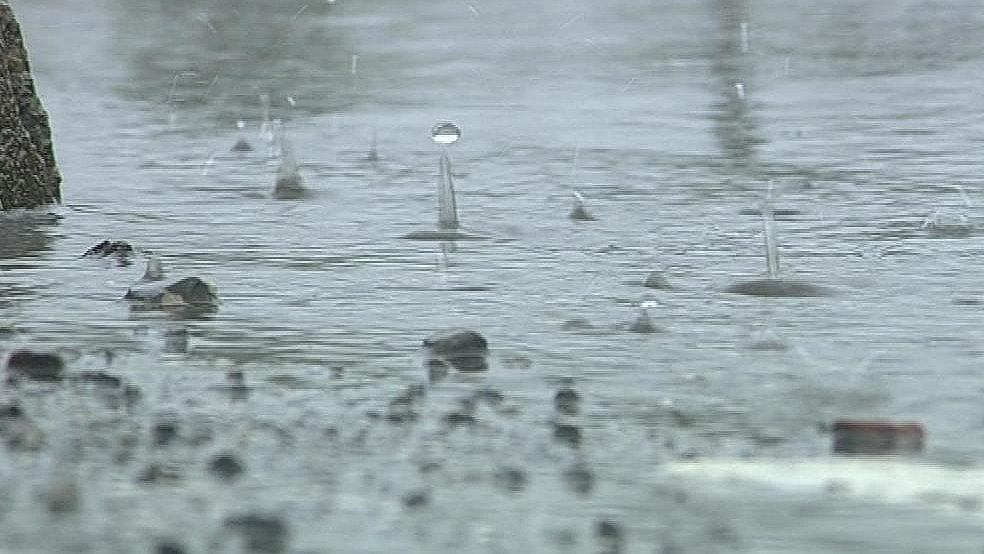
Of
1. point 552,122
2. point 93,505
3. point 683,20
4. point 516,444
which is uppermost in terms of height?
point 683,20

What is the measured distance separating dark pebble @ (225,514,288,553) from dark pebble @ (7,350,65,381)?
112 centimetres

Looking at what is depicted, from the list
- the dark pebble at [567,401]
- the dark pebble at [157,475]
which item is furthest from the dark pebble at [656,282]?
the dark pebble at [157,475]

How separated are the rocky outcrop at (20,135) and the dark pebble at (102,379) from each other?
2762 mm

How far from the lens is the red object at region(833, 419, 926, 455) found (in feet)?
11.9

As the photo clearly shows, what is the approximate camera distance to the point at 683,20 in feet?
50.2

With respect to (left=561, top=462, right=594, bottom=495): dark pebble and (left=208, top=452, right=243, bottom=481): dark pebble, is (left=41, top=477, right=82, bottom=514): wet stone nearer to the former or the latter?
(left=208, top=452, right=243, bottom=481): dark pebble

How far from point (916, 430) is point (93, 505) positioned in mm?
1270

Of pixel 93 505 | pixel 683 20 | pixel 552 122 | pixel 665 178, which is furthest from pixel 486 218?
pixel 683 20

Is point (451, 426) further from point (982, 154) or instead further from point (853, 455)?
point (982, 154)

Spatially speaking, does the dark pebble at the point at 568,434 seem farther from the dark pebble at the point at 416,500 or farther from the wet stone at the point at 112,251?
the wet stone at the point at 112,251

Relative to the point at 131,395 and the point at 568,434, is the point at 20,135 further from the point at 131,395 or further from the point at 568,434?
the point at 568,434

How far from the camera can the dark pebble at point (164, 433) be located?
3.68 m

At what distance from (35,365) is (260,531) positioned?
1.24 metres

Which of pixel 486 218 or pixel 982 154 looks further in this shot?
pixel 982 154
